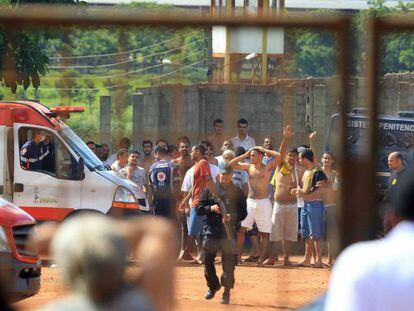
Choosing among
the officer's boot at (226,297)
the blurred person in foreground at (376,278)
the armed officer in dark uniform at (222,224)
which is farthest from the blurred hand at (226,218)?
the blurred person in foreground at (376,278)

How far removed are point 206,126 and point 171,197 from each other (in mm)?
683

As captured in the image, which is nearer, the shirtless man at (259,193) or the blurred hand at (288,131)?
the blurred hand at (288,131)

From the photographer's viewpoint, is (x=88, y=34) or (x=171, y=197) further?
(x=171, y=197)

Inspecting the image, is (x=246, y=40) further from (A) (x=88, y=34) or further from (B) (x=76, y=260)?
(B) (x=76, y=260)

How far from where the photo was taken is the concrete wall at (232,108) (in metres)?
4.99

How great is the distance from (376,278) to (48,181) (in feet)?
11.9

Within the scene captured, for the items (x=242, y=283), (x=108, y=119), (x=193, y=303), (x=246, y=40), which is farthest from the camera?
(x=193, y=303)

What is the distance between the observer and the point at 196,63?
4922 millimetres

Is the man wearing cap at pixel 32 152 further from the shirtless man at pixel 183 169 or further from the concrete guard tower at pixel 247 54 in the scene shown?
the concrete guard tower at pixel 247 54

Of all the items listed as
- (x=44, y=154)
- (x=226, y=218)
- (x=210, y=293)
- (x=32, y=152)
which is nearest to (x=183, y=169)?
(x=226, y=218)

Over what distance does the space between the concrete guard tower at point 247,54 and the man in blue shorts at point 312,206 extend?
0.82 metres

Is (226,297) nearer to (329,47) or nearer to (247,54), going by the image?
(247,54)

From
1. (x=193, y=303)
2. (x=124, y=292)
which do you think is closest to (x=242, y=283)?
(x=193, y=303)

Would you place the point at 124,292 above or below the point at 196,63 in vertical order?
below
